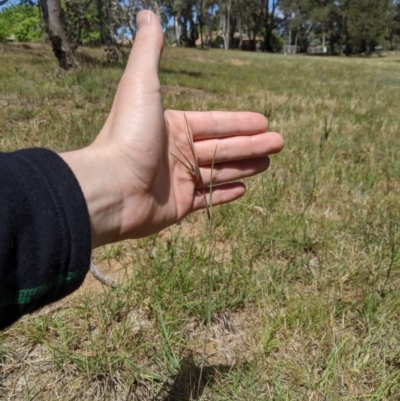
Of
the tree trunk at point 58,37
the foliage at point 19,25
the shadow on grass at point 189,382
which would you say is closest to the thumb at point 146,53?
the shadow on grass at point 189,382

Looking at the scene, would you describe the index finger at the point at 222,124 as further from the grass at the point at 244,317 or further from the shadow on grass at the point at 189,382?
the shadow on grass at the point at 189,382

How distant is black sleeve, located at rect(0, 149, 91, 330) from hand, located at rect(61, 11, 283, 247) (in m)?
0.19

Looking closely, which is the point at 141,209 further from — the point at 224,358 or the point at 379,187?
the point at 379,187

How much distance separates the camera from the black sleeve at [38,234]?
3.53 ft

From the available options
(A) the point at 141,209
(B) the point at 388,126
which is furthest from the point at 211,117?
(B) the point at 388,126

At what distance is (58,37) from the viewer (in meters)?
8.02

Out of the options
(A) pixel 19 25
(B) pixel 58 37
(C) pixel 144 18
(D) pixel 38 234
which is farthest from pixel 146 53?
(A) pixel 19 25

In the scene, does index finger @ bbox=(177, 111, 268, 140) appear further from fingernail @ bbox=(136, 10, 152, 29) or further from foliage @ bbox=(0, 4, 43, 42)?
foliage @ bbox=(0, 4, 43, 42)

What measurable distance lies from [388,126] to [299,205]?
11.2 feet

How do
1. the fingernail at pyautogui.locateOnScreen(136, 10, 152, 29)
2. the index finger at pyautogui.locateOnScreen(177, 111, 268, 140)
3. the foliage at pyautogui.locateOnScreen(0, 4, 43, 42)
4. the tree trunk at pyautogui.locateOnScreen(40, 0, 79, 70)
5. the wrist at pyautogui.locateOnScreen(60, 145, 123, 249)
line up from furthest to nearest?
the foliage at pyautogui.locateOnScreen(0, 4, 43, 42), the tree trunk at pyautogui.locateOnScreen(40, 0, 79, 70), the index finger at pyautogui.locateOnScreen(177, 111, 268, 140), the fingernail at pyautogui.locateOnScreen(136, 10, 152, 29), the wrist at pyautogui.locateOnScreen(60, 145, 123, 249)

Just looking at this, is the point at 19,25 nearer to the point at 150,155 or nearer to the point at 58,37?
the point at 58,37

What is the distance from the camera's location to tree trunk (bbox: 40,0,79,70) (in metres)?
7.85

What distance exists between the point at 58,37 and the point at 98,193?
25.3ft

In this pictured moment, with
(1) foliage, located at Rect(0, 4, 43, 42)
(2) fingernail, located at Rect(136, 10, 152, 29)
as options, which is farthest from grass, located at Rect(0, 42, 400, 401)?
(1) foliage, located at Rect(0, 4, 43, 42)
